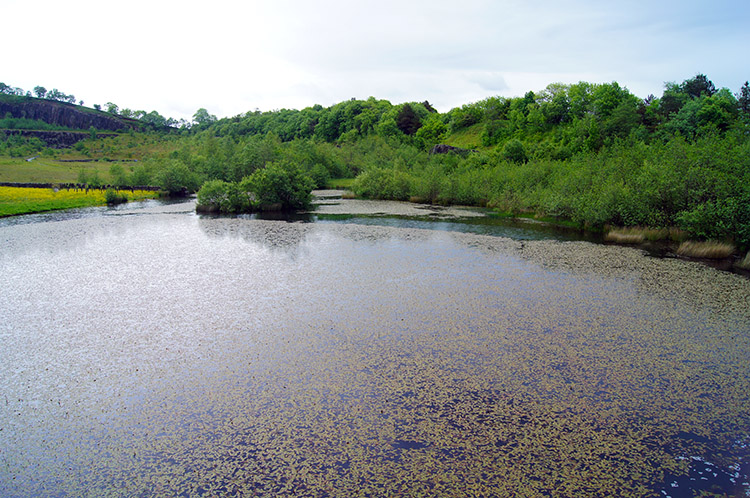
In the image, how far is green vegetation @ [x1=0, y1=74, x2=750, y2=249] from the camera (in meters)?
16.7

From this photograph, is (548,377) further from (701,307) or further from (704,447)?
(701,307)

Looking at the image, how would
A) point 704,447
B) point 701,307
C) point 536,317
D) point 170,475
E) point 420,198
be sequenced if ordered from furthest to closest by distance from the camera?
point 420,198
point 701,307
point 536,317
point 704,447
point 170,475

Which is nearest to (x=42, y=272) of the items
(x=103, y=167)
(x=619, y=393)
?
(x=619, y=393)

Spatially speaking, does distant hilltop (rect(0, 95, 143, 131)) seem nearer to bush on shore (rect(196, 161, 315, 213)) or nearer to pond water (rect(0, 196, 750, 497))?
bush on shore (rect(196, 161, 315, 213))

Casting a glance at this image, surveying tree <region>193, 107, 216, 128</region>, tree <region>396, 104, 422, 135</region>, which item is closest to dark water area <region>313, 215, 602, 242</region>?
tree <region>396, 104, 422, 135</region>

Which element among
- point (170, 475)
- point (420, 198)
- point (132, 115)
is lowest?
point (170, 475)

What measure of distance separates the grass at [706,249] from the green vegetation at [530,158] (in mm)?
445

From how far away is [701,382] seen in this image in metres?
6.59

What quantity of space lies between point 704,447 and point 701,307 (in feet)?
21.3

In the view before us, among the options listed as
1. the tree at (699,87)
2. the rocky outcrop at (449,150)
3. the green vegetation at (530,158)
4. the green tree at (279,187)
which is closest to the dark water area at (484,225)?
the green vegetation at (530,158)

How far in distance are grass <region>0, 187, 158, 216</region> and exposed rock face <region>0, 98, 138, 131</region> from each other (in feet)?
267

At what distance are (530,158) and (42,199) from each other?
4403cm

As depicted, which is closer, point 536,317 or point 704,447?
point 704,447

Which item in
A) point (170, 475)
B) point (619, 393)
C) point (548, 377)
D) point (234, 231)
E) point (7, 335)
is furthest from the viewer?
point (234, 231)
